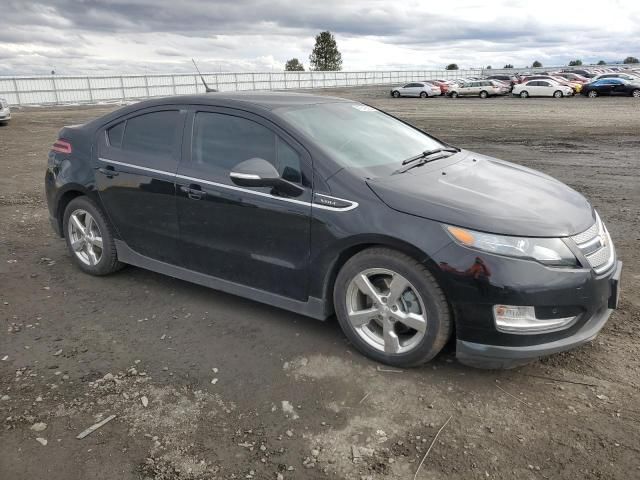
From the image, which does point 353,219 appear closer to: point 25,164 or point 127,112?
point 127,112

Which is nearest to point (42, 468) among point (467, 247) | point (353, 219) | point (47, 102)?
point (353, 219)

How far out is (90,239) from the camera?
5000 mm

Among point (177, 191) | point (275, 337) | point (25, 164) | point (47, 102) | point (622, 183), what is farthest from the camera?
point (47, 102)

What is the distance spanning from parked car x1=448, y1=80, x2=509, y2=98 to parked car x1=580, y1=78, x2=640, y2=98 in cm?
580

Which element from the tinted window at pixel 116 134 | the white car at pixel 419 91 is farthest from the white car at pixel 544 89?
the tinted window at pixel 116 134

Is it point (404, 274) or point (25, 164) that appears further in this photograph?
point (25, 164)

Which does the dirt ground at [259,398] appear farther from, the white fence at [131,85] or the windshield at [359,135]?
the white fence at [131,85]

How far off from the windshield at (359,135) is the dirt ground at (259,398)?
1.27 m

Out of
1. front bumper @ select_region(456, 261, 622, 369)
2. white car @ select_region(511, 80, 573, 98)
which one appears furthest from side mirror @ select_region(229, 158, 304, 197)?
white car @ select_region(511, 80, 573, 98)

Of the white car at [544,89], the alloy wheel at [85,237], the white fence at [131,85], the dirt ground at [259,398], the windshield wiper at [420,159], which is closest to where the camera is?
the dirt ground at [259,398]

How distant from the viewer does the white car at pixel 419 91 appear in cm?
4238

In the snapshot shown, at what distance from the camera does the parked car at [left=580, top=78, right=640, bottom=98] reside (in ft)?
113

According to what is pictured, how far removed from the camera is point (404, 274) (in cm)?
324

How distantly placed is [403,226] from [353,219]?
0.33 meters
